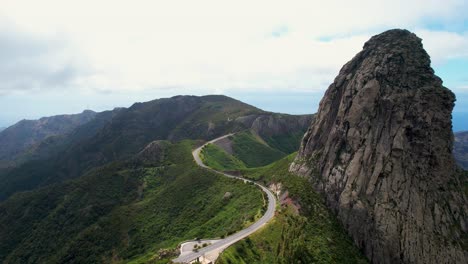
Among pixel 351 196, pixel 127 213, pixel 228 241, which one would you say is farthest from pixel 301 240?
pixel 127 213

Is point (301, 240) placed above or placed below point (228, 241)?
above

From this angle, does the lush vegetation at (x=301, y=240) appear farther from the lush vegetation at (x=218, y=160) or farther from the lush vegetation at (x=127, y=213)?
the lush vegetation at (x=218, y=160)

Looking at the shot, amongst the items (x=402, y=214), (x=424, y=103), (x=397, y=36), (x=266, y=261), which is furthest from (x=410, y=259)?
(x=397, y=36)

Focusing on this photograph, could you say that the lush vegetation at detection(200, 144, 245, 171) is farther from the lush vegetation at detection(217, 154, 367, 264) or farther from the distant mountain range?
the lush vegetation at detection(217, 154, 367, 264)

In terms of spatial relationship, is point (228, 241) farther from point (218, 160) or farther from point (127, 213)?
point (218, 160)

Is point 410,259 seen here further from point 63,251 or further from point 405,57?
point 63,251

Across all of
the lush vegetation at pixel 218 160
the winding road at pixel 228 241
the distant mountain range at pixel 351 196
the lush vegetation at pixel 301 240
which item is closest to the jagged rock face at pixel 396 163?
the distant mountain range at pixel 351 196
